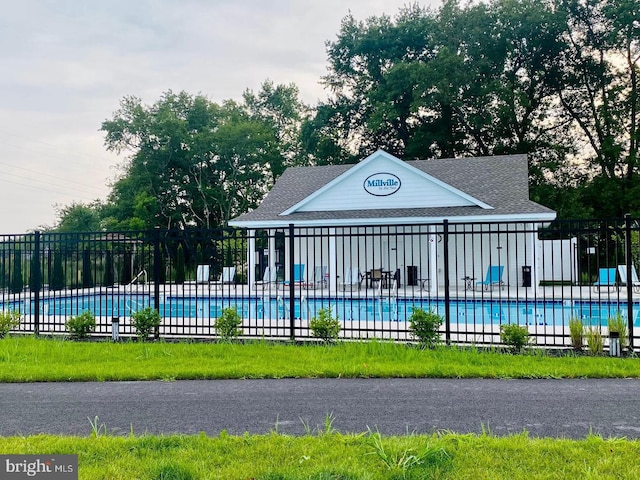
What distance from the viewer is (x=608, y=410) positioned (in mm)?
5512

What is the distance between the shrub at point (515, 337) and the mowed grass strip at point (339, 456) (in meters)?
4.00

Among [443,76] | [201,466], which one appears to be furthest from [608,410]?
[443,76]

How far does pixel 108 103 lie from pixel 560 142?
3175 centimetres

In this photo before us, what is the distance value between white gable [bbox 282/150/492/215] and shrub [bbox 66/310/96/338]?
11.9m

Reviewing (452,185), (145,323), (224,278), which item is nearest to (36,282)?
(145,323)

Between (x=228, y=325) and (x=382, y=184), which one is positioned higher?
(x=382, y=184)

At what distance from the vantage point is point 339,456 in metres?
4.28

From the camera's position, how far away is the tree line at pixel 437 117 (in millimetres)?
32969

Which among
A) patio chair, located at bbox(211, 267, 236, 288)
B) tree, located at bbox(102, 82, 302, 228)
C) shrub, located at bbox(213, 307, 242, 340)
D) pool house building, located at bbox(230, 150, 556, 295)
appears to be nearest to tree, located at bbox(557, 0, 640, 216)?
pool house building, located at bbox(230, 150, 556, 295)

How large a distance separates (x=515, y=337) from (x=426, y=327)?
1.38 m

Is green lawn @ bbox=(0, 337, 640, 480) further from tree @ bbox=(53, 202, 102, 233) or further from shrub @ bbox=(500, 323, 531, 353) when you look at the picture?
tree @ bbox=(53, 202, 102, 233)

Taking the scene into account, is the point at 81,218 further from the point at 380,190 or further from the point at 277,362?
the point at 277,362

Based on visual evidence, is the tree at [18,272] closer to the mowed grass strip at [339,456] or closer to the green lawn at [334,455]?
the green lawn at [334,455]

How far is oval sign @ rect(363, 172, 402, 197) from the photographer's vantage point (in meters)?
21.1
